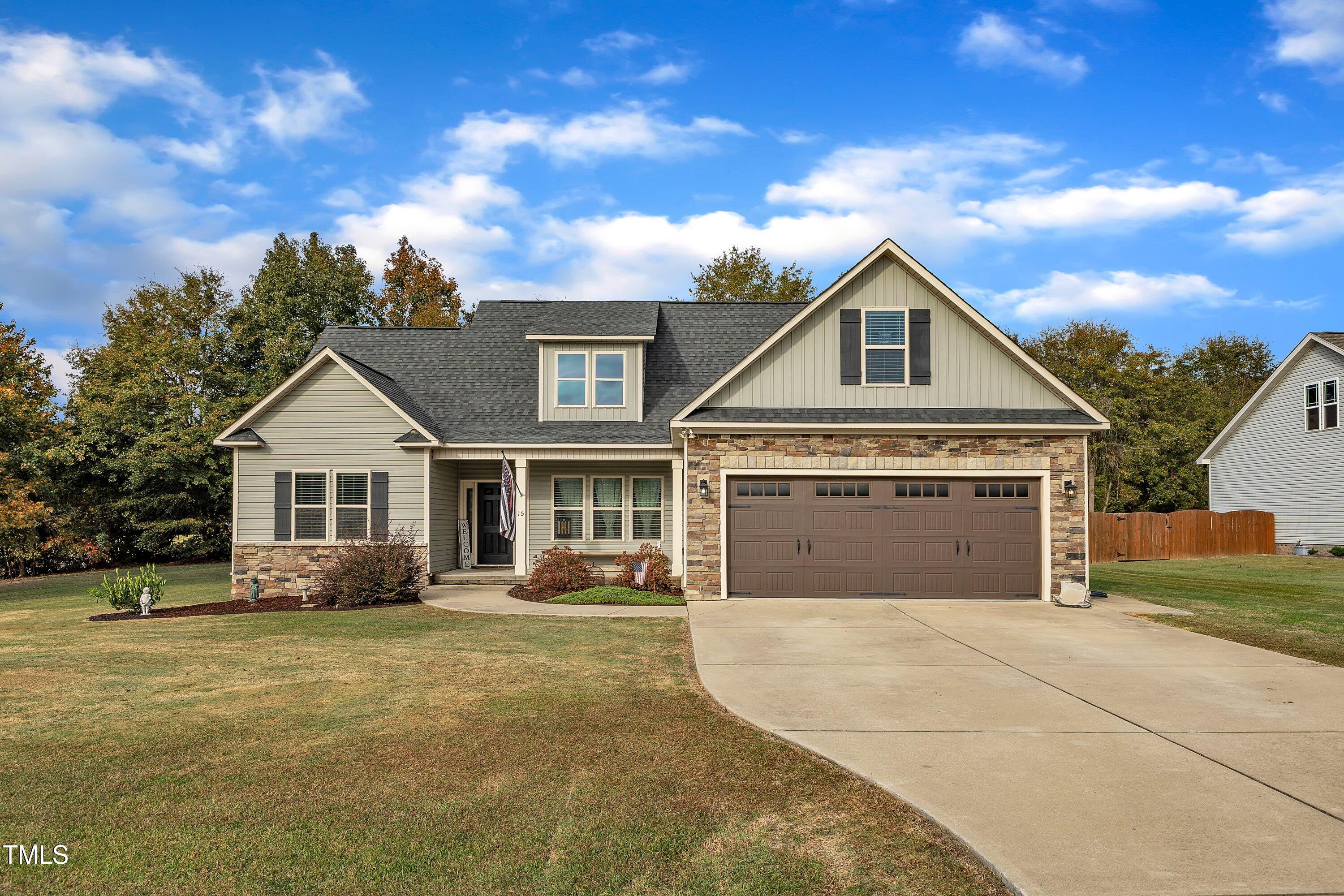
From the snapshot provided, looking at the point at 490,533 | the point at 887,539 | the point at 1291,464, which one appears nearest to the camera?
the point at 887,539

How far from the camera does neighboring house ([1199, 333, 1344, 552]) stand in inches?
1009

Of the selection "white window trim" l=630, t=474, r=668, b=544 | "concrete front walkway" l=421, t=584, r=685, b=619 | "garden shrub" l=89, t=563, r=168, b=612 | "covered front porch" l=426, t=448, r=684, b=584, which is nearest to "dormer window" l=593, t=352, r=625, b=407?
"covered front porch" l=426, t=448, r=684, b=584

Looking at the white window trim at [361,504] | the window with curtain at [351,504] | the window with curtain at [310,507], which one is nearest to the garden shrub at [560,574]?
the white window trim at [361,504]

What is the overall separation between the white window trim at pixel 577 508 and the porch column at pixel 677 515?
2.03 metres

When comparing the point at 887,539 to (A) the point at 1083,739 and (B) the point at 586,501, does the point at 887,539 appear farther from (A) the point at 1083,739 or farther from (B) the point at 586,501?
(A) the point at 1083,739

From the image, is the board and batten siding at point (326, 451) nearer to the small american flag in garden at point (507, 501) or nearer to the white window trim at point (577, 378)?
the small american flag in garden at point (507, 501)

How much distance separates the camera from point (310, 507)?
17.4 meters

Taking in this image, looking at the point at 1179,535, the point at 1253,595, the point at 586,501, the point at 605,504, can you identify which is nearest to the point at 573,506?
the point at 586,501

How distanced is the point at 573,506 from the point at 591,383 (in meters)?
2.92

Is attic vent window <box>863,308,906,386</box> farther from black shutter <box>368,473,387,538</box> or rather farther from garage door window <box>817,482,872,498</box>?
black shutter <box>368,473,387,538</box>

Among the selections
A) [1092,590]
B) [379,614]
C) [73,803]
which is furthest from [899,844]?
[1092,590]

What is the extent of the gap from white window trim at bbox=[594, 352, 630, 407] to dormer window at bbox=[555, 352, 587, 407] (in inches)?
7.2

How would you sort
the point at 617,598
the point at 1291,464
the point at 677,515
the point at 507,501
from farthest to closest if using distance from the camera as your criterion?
the point at 1291,464 → the point at 677,515 → the point at 507,501 → the point at 617,598

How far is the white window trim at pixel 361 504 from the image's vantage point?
17.4 m
